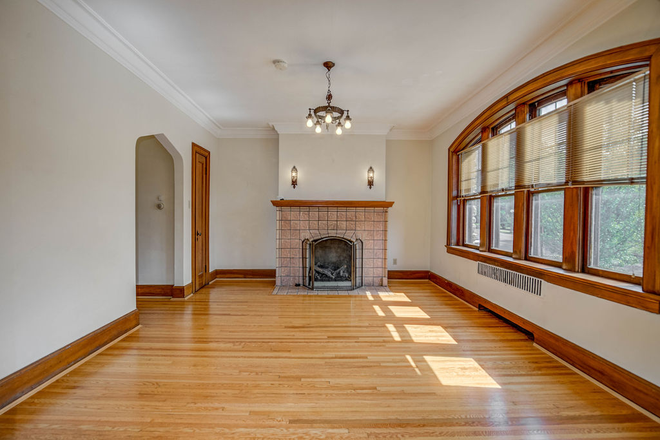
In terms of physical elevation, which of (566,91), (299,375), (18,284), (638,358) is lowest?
(299,375)

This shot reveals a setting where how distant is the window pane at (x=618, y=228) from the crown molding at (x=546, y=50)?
1266mm

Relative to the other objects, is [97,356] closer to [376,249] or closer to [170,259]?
[170,259]

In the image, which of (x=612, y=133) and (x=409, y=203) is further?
(x=409, y=203)

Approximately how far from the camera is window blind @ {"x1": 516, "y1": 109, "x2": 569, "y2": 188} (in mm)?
2691

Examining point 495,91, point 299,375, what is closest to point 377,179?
point 495,91

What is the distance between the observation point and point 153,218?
14.9ft

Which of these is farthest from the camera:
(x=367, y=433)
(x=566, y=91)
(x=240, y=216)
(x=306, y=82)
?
(x=240, y=216)

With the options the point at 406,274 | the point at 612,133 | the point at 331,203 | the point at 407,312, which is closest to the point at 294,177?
the point at 331,203

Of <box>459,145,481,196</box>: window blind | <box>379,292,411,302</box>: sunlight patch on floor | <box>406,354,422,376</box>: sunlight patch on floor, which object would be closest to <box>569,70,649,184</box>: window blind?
<box>459,145,481,196</box>: window blind

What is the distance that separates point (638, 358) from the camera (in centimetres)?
196

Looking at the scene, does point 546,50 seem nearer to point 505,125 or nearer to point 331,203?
point 505,125

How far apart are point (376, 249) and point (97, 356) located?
3.95 metres

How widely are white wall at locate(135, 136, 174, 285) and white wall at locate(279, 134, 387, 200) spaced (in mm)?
1825

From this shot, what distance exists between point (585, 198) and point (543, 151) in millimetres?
620
